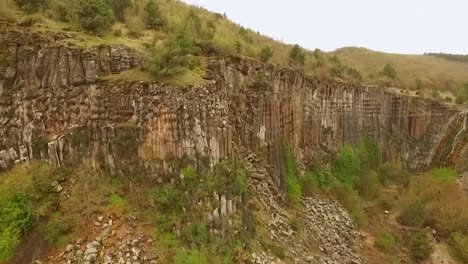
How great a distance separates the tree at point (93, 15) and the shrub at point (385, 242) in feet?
45.2

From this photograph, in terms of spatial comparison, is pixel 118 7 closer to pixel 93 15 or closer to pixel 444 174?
pixel 93 15

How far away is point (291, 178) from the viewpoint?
18328mm

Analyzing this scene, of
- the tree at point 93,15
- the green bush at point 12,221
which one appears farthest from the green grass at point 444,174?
the green bush at point 12,221

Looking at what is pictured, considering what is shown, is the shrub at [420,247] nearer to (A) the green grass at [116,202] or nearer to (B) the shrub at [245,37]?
(B) the shrub at [245,37]

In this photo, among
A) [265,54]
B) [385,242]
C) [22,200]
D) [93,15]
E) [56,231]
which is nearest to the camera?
[56,231]

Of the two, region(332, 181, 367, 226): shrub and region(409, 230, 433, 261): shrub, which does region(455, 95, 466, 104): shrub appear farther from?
region(409, 230, 433, 261): shrub

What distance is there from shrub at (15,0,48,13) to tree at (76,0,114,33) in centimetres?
143

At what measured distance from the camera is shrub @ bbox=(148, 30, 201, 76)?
13.2 metres

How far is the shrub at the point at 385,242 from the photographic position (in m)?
18.0

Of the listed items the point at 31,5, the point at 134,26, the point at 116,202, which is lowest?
the point at 116,202

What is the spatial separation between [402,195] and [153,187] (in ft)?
49.2

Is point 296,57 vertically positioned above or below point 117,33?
below

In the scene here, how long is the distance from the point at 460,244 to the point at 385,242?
298 centimetres

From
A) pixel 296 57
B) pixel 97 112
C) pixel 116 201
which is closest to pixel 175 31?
pixel 97 112
